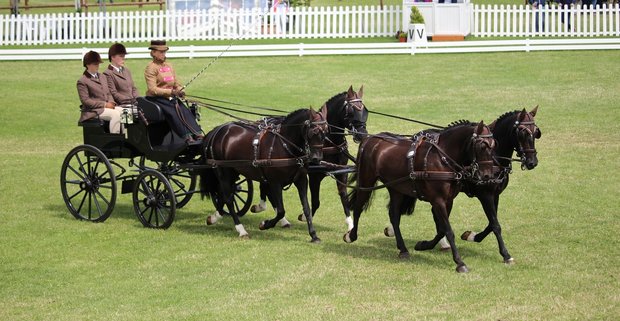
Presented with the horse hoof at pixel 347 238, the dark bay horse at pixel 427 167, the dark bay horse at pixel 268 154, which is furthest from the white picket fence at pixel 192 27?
the dark bay horse at pixel 427 167

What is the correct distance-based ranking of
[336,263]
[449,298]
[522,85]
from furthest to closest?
[522,85] < [336,263] < [449,298]

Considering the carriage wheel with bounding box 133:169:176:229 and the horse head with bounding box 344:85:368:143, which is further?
the carriage wheel with bounding box 133:169:176:229

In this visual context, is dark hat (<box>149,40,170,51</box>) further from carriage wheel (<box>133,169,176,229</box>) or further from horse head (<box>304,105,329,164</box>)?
horse head (<box>304,105,329,164</box>)

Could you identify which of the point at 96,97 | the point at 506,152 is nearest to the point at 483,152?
the point at 506,152

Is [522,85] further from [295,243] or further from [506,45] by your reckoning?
[295,243]

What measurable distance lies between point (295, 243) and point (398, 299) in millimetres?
3297

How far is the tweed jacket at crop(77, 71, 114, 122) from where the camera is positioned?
53.9ft

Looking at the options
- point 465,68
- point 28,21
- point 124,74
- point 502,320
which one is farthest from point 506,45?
point 502,320

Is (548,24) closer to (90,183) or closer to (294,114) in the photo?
(90,183)

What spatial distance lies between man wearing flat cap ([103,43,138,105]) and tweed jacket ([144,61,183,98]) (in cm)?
83

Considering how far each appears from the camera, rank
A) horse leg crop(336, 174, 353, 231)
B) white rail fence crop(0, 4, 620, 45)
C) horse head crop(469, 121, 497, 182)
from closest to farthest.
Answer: horse head crop(469, 121, 497, 182), horse leg crop(336, 174, 353, 231), white rail fence crop(0, 4, 620, 45)

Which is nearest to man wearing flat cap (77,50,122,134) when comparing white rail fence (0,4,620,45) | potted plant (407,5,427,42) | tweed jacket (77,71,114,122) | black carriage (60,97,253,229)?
tweed jacket (77,71,114,122)

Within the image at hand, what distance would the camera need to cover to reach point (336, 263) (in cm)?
1314

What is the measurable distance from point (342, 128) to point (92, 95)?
4205mm
